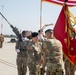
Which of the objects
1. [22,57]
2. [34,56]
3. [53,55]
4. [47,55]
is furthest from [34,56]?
[22,57]

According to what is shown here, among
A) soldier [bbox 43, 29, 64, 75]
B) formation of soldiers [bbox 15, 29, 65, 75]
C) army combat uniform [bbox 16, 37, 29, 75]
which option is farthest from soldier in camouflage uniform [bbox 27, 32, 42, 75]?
army combat uniform [bbox 16, 37, 29, 75]

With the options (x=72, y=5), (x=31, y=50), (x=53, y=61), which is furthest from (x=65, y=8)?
(x=53, y=61)

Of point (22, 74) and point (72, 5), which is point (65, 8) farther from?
point (22, 74)

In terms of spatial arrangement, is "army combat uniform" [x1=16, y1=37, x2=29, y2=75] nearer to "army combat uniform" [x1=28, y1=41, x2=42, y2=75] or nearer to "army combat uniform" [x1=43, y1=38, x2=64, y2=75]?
"army combat uniform" [x1=28, y1=41, x2=42, y2=75]

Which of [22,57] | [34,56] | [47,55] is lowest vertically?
[22,57]

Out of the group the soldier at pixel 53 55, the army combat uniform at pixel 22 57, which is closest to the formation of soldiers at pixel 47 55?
the soldier at pixel 53 55

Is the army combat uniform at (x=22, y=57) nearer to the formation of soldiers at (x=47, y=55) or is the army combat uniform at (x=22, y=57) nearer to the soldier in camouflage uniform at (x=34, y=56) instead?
the formation of soldiers at (x=47, y=55)

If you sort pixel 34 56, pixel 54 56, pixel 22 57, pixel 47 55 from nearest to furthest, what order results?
pixel 54 56
pixel 47 55
pixel 34 56
pixel 22 57

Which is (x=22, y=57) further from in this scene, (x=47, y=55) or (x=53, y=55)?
(x=53, y=55)

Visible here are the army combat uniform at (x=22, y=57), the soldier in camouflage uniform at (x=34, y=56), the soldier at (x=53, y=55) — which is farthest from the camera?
the army combat uniform at (x=22, y=57)

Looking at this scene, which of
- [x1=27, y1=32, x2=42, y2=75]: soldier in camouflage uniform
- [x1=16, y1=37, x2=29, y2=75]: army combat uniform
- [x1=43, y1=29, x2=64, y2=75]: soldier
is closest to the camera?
[x1=43, y1=29, x2=64, y2=75]: soldier

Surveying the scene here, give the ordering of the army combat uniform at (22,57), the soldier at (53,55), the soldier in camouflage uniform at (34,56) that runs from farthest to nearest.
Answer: the army combat uniform at (22,57) < the soldier in camouflage uniform at (34,56) < the soldier at (53,55)

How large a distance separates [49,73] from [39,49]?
2.67 feet

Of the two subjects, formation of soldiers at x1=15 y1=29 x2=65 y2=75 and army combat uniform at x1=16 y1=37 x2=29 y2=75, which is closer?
formation of soldiers at x1=15 y1=29 x2=65 y2=75
